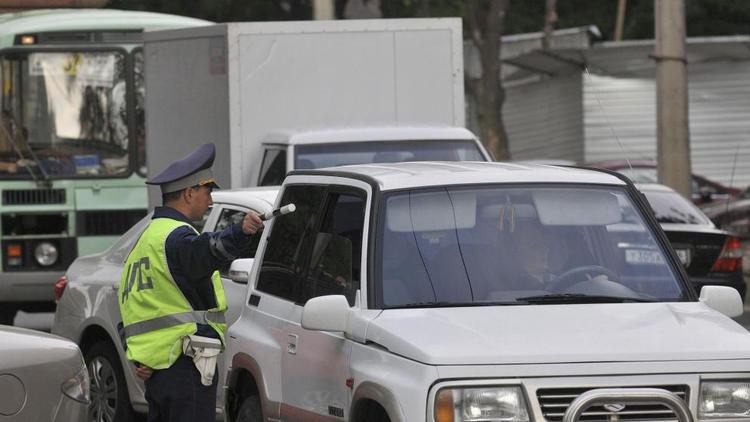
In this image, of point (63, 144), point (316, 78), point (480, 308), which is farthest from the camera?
point (63, 144)

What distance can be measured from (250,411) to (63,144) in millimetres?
8567

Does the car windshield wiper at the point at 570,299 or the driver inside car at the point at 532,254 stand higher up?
the driver inside car at the point at 532,254

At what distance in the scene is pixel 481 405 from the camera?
578cm

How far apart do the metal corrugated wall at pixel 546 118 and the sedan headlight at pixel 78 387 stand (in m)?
35.2

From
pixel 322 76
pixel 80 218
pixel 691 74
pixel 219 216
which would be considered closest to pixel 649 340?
pixel 219 216

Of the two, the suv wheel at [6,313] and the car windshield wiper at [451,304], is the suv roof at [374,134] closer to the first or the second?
the suv wheel at [6,313]

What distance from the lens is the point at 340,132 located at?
13.3 metres

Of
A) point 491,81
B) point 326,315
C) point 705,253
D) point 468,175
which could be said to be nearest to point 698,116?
point 491,81

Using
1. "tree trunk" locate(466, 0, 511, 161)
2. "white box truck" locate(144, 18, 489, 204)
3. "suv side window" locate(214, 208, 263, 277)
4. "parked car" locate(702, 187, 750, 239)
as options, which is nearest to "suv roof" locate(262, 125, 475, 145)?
"white box truck" locate(144, 18, 489, 204)

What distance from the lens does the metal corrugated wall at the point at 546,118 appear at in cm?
4256

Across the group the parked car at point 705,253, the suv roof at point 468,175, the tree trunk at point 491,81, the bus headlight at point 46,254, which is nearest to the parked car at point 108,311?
the suv roof at point 468,175

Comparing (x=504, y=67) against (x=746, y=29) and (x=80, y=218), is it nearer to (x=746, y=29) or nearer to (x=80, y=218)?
(x=746, y=29)

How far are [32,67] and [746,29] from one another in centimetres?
3683

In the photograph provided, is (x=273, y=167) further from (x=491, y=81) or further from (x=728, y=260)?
(x=491, y=81)
